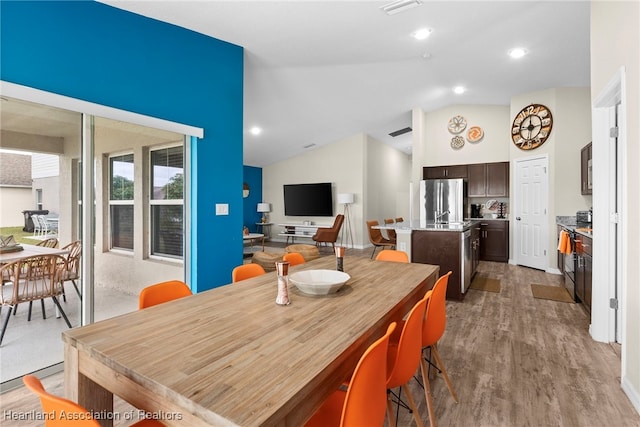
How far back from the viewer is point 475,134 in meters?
6.75

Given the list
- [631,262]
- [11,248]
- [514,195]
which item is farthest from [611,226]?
[11,248]

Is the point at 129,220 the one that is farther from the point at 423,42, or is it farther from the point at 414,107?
the point at 414,107

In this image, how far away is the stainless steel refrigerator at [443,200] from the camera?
6.30 m

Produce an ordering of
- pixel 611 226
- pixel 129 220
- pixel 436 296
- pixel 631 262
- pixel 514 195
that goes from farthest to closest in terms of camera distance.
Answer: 1. pixel 514 195
2. pixel 129 220
3. pixel 611 226
4. pixel 631 262
5. pixel 436 296

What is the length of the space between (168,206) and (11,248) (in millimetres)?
1226

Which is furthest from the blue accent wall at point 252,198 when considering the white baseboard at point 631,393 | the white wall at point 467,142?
the white baseboard at point 631,393

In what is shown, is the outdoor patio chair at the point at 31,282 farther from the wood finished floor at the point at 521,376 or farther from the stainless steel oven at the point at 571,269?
the stainless steel oven at the point at 571,269

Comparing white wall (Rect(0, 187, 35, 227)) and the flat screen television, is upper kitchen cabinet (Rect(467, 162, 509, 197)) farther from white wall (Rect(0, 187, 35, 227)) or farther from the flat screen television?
white wall (Rect(0, 187, 35, 227))

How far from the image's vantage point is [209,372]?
867 mm

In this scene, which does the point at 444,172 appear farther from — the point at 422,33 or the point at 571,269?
the point at 422,33

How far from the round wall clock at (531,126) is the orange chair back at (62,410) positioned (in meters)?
6.76

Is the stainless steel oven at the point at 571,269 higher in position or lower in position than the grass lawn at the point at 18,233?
lower

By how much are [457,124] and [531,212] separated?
7.90 feet

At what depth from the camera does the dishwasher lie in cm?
379
